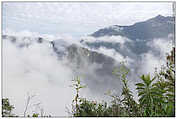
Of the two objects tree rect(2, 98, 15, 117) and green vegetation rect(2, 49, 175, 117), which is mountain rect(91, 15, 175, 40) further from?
tree rect(2, 98, 15, 117)

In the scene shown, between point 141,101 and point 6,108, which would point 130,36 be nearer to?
point 141,101

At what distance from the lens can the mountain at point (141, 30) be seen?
5.25 ft

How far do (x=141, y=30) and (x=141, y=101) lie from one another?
0.91 meters

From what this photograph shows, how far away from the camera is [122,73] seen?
122 centimetres

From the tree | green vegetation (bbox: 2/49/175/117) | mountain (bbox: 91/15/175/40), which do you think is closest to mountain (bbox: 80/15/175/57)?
mountain (bbox: 91/15/175/40)

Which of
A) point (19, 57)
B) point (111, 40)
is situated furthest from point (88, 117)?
point (19, 57)

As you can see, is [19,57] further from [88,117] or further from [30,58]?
[88,117]

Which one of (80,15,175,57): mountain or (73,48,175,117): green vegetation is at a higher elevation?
(80,15,175,57): mountain

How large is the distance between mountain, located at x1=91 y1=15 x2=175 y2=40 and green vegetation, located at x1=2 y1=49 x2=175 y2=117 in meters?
0.56

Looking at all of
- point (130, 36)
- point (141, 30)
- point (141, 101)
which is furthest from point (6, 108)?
point (141, 30)

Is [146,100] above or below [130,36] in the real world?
below

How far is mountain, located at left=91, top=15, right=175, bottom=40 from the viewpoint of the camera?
1599mm

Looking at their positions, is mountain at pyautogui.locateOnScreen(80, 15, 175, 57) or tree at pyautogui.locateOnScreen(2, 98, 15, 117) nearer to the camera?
tree at pyautogui.locateOnScreen(2, 98, 15, 117)

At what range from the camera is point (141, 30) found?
1.75 m
